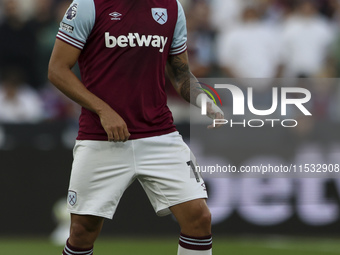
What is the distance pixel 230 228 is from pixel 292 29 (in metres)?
3.06

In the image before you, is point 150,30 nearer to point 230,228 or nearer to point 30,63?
point 230,228

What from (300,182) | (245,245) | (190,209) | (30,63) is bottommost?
(245,245)

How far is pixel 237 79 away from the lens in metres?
9.19

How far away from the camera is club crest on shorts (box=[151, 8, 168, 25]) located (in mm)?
4664

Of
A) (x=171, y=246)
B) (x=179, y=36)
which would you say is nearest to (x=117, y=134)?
(x=179, y=36)

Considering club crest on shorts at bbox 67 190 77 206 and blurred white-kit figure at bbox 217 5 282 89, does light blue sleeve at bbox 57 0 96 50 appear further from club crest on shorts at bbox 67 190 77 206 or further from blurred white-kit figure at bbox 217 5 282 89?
blurred white-kit figure at bbox 217 5 282 89

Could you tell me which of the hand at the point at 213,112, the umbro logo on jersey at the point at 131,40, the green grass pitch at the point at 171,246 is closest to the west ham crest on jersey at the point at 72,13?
the umbro logo on jersey at the point at 131,40

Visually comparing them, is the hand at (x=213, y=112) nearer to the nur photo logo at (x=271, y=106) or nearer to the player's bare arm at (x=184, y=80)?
the player's bare arm at (x=184, y=80)

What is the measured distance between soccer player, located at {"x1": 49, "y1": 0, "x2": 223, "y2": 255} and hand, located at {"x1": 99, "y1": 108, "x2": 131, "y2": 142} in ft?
0.22

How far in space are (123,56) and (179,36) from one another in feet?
1.58

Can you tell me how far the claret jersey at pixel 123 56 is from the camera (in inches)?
177

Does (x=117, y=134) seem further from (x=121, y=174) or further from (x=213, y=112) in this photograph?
(x=213, y=112)

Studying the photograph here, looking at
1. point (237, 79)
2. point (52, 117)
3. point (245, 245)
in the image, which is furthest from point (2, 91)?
point (245, 245)

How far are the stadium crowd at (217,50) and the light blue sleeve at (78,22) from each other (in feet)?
14.6
